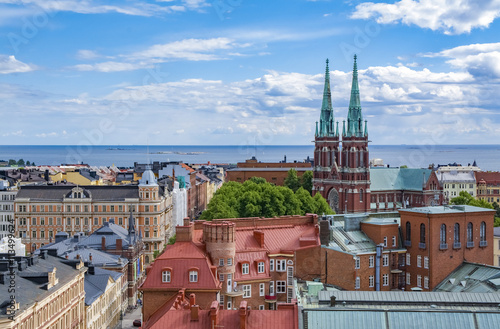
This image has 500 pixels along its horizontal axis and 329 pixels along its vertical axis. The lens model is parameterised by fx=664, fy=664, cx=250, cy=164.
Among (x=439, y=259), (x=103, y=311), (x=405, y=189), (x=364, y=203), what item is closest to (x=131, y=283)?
(x=103, y=311)

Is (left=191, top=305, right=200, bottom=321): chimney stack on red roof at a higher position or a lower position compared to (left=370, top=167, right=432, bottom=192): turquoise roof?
lower

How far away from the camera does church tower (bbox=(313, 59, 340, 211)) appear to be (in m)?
139

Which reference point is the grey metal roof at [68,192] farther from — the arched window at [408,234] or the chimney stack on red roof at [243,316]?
the chimney stack on red roof at [243,316]

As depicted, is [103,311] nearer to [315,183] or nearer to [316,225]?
[316,225]

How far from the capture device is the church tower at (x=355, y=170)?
13488 centimetres

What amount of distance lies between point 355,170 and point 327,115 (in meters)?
16.4

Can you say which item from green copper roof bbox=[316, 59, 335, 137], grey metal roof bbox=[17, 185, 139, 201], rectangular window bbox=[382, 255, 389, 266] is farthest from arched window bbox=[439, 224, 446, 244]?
green copper roof bbox=[316, 59, 335, 137]

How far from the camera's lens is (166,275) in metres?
50.2

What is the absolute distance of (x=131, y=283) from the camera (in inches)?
3159

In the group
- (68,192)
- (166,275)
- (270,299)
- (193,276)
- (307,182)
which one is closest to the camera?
(166,275)

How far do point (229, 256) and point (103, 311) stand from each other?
19.7 m

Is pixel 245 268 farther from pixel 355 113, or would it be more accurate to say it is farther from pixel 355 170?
pixel 355 113

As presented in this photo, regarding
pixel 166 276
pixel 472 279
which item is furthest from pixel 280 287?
pixel 472 279

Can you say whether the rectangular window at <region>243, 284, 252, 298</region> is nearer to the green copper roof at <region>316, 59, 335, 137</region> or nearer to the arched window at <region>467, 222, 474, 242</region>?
the arched window at <region>467, 222, 474, 242</region>
